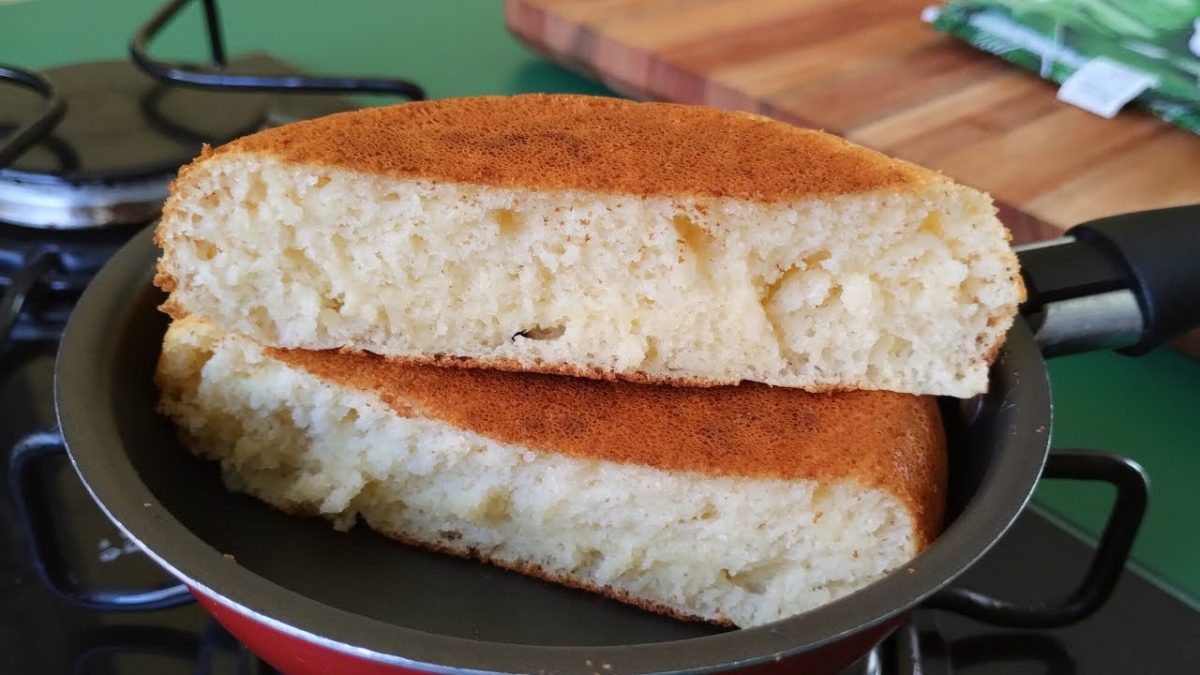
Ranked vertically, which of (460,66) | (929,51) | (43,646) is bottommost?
(43,646)

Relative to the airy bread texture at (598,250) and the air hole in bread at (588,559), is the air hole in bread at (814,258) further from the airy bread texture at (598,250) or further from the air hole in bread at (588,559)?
the air hole in bread at (588,559)

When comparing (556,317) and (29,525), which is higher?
(556,317)

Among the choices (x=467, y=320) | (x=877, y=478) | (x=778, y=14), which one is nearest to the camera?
(x=877, y=478)

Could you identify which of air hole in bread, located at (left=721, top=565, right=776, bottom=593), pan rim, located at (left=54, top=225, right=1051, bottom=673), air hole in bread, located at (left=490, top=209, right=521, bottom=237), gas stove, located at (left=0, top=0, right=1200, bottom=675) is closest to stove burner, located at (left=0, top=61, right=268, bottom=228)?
gas stove, located at (left=0, top=0, right=1200, bottom=675)

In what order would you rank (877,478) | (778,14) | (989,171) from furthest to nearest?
(778,14) < (989,171) < (877,478)

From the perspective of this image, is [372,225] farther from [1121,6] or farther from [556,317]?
[1121,6]

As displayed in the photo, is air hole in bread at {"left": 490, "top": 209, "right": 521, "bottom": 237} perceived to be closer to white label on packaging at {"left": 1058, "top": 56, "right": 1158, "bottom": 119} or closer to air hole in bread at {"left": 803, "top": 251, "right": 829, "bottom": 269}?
air hole in bread at {"left": 803, "top": 251, "right": 829, "bottom": 269}

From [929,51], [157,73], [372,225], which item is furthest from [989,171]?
[157,73]
